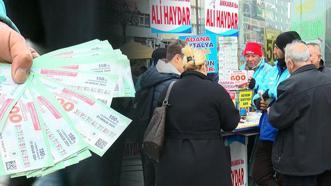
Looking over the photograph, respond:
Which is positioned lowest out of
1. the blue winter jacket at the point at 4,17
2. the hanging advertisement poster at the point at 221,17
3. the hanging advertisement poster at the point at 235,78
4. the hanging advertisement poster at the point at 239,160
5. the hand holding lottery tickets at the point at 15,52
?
the hanging advertisement poster at the point at 239,160

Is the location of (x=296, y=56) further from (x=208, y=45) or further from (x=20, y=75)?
(x=20, y=75)

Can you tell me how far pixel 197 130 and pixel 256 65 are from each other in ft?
6.73

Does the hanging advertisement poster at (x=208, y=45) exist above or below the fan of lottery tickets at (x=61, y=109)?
above

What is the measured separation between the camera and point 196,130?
2516mm

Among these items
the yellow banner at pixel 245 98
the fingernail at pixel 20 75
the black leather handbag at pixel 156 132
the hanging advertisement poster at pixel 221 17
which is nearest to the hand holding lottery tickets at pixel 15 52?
the fingernail at pixel 20 75

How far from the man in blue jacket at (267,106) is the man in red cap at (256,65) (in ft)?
0.42

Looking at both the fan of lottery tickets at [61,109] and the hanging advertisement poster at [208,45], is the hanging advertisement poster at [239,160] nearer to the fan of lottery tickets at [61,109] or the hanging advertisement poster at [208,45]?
the hanging advertisement poster at [208,45]

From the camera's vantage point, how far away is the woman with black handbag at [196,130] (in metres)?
2.50

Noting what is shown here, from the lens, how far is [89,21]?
1039mm

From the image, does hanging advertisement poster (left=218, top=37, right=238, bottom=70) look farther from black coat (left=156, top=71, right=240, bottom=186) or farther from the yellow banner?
black coat (left=156, top=71, right=240, bottom=186)

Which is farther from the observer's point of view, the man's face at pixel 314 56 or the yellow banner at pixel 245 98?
the yellow banner at pixel 245 98

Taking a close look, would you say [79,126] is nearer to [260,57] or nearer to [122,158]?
[122,158]

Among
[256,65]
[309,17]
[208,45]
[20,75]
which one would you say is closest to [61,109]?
[20,75]

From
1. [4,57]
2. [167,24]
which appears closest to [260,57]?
[167,24]
